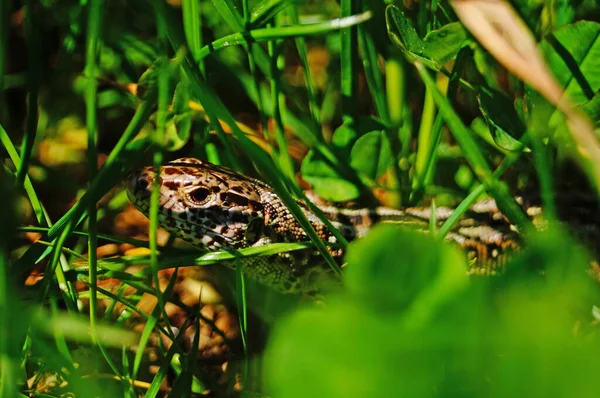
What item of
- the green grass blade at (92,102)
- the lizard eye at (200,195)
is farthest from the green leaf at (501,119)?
the green grass blade at (92,102)

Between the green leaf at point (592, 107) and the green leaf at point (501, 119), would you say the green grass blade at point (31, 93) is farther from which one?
the green leaf at point (592, 107)

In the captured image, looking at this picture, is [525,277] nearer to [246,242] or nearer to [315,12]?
[246,242]

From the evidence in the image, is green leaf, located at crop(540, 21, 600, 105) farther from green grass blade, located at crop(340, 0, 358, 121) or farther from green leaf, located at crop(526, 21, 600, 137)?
green grass blade, located at crop(340, 0, 358, 121)

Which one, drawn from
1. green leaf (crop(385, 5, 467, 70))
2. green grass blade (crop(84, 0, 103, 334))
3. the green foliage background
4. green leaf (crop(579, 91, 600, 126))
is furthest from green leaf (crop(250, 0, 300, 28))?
green leaf (crop(579, 91, 600, 126))

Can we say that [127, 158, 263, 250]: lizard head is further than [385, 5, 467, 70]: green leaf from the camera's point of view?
Yes

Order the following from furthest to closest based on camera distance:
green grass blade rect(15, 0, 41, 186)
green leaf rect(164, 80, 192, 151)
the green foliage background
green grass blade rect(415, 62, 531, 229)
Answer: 1. green leaf rect(164, 80, 192, 151)
2. green grass blade rect(15, 0, 41, 186)
3. green grass blade rect(415, 62, 531, 229)
4. the green foliage background

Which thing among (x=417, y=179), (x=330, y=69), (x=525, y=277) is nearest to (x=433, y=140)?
(x=417, y=179)

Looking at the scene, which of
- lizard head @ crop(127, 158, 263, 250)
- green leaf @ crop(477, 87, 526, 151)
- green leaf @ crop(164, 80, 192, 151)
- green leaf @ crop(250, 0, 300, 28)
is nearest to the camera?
green leaf @ crop(250, 0, 300, 28)
